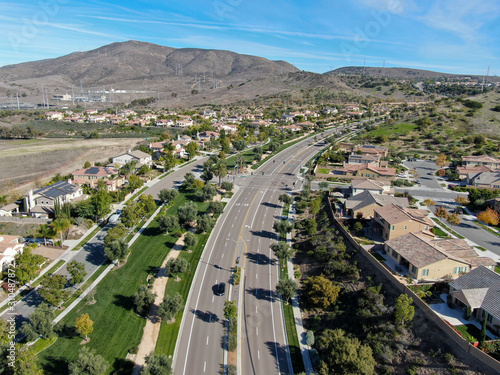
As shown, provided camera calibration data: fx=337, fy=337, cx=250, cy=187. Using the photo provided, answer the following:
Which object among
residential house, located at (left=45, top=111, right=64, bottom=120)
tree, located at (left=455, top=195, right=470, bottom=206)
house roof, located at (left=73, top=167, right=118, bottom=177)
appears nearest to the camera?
tree, located at (left=455, top=195, right=470, bottom=206)

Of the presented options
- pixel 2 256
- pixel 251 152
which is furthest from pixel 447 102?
pixel 2 256

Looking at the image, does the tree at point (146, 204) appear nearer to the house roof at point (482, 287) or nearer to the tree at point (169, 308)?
the tree at point (169, 308)

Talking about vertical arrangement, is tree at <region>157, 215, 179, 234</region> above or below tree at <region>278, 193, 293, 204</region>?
below

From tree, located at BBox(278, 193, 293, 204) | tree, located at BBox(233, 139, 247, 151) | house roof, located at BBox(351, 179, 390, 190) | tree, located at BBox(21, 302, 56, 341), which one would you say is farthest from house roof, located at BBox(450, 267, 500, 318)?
tree, located at BBox(233, 139, 247, 151)

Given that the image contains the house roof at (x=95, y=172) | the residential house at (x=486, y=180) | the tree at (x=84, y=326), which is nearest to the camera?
the tree at (x=84, y=326)

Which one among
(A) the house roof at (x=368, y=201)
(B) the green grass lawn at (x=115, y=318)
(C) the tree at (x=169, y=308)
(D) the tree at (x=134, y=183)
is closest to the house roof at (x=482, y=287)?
(A) the house roof at (x=368, y=201)

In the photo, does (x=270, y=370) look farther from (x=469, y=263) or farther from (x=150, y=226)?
(x=150, y=226)

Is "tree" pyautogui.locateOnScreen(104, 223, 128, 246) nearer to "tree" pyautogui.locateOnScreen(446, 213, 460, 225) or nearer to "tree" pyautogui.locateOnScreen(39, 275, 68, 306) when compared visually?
"tree" pyautogui.locateOnScreen(39, 275, 68, 306)
